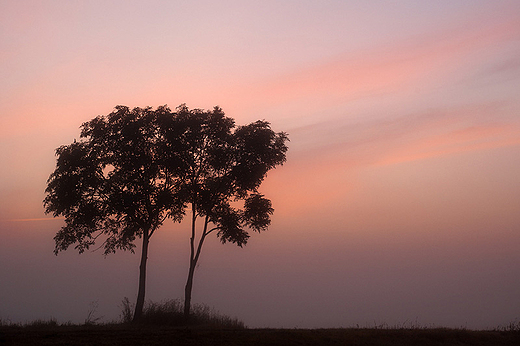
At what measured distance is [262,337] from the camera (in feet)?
77.7

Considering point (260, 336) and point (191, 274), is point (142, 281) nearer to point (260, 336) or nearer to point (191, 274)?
point (191, 274)

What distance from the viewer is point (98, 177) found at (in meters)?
36.1

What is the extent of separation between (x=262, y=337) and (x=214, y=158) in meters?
16.2

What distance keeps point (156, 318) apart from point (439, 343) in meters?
18.2

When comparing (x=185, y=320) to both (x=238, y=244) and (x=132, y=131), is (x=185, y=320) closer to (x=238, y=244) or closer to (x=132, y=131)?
(x=238, y=244)

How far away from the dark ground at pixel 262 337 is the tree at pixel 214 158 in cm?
1149

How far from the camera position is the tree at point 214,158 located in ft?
119

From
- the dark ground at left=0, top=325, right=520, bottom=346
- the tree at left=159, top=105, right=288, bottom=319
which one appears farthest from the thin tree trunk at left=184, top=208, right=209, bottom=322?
the dark ground at left=0, top=325, right=520, bottom=346

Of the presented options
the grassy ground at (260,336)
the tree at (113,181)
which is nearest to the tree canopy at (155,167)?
the tree at (113,181)

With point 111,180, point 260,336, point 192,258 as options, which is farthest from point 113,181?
point 260,336

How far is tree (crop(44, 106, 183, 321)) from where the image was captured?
3544cm

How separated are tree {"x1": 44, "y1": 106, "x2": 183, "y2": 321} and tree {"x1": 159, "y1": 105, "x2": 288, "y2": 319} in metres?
1.33

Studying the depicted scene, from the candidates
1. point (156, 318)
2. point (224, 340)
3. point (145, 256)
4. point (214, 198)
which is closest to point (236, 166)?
point (214, 198)

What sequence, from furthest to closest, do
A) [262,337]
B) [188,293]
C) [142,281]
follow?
[142,281]
[188,293]
[262,337]
